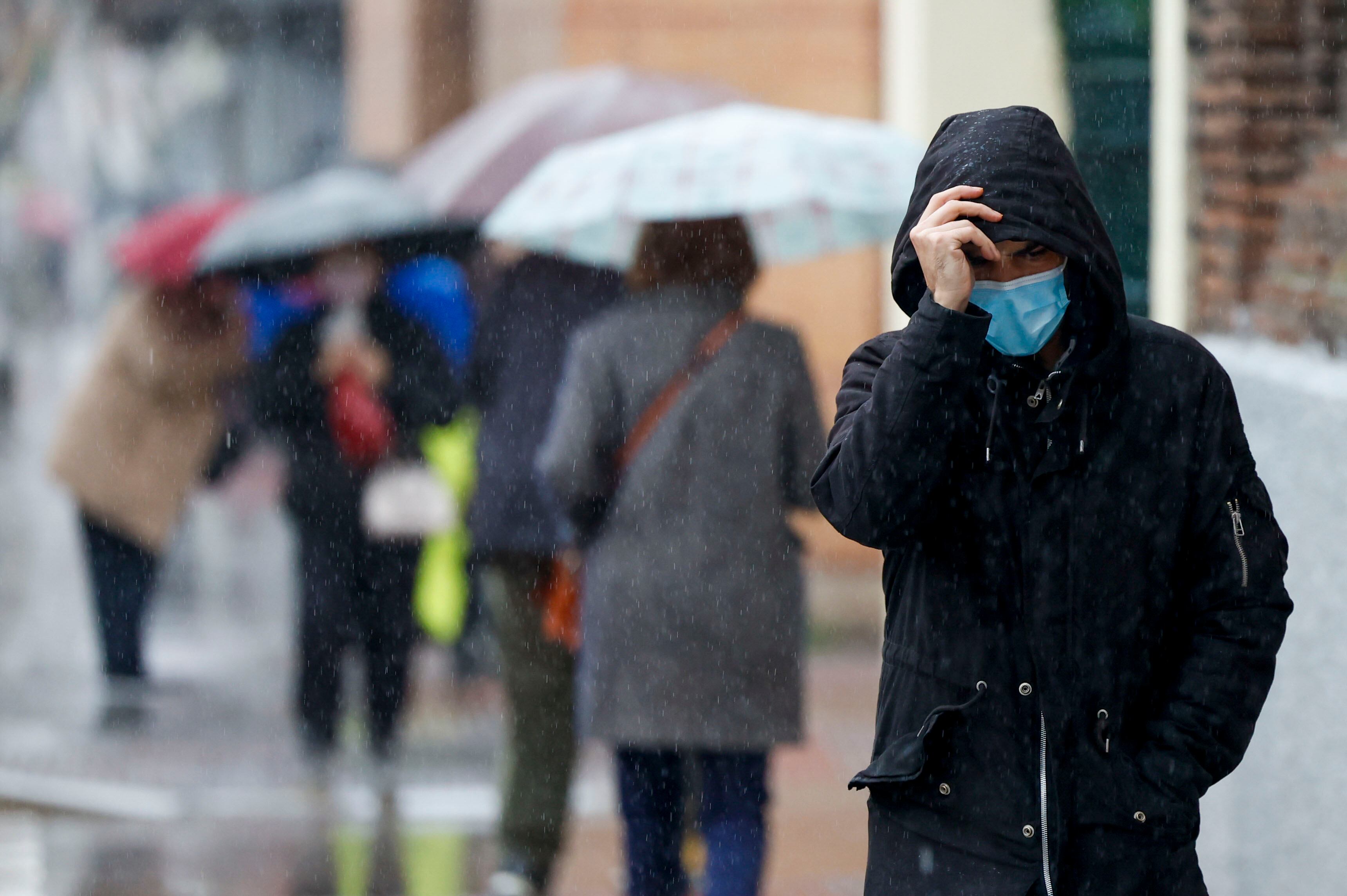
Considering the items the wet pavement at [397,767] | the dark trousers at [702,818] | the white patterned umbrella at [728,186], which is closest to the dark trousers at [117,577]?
the wet pavement at [397,767]

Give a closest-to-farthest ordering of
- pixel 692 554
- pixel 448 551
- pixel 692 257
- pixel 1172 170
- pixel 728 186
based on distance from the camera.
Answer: pixel 692 554, pixel 692 257, pixel 728 186, pixel 1172 170, pixel 448 551

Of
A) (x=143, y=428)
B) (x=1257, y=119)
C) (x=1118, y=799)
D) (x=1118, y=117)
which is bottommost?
(x=143, y=428)

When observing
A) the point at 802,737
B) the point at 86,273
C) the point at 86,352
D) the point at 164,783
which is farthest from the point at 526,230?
the point at 86,273

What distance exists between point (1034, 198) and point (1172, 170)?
3210 millimetres

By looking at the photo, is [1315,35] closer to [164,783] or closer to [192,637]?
[164,783]

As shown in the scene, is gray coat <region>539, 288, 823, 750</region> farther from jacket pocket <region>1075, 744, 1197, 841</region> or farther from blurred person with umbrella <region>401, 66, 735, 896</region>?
jacket pocket <region>1075, 744, 1197, 841</region>

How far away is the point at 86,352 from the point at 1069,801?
21.7m

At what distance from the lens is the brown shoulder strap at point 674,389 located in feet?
15.9

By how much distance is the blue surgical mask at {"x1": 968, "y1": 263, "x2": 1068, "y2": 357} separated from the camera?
298 cm

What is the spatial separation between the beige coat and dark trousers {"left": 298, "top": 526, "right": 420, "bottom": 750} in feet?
Result: 4.37

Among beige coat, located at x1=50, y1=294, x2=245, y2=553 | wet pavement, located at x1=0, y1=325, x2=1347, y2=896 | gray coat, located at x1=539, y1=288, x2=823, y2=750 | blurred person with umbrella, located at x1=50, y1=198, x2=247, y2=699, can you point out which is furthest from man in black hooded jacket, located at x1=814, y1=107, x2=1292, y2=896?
beige coat, located at x1=50, y1=294, x2=245, y2=553

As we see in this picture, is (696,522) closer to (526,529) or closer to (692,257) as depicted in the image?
(692,257)

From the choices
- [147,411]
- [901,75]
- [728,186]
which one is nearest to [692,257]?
[728,186]

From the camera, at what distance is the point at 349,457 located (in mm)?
7773
